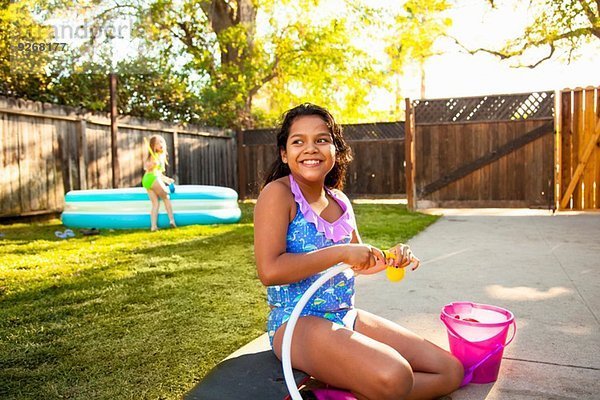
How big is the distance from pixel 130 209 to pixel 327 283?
6.00 metres

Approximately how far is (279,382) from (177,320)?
128 cm

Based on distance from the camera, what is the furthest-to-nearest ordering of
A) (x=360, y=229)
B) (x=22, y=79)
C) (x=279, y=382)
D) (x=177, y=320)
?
(x=22, y=79) → (x=360, y=229) → (x=177, y=320) → (x=279, y=382)

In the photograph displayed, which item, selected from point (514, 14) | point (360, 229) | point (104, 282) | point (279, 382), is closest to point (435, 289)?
point (279, 382)

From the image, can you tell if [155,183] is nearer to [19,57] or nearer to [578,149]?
[19,57]

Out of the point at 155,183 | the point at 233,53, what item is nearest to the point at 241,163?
the point at 233,53

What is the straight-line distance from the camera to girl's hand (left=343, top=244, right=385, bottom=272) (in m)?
1.79

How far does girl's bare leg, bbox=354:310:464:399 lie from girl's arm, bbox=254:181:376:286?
378 mm

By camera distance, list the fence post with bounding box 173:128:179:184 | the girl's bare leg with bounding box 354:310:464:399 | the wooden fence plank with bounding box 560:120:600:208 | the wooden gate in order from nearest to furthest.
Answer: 1. the girl's bare leg with bounding box 354:310:464:399
2. the wooden fence plank with bounding box 560:120:600:208
3. the wooden gate
4. the fence post with bounding box 173:128:179:184

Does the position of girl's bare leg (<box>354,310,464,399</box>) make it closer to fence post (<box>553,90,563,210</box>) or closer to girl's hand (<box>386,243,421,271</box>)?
girl's hand (<box>386,243,421,271</box>)

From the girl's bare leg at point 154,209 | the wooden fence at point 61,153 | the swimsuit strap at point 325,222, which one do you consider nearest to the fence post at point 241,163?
the wooden fence at point 61,153

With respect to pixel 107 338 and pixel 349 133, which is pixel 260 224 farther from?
pixel 349 133

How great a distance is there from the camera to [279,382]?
70.6 inches

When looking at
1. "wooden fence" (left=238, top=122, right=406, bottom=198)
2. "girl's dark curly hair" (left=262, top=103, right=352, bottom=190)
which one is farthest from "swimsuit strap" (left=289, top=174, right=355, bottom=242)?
"wooden fence" (left=238, top=122, right=406, bottom=198)

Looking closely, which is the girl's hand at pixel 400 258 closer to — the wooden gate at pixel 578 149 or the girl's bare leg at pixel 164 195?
the girl's bare leg at pixel 164 195
